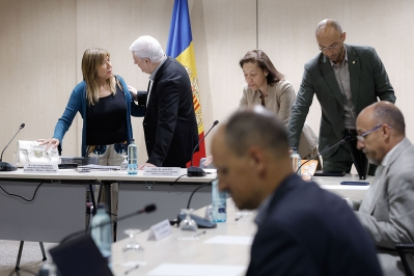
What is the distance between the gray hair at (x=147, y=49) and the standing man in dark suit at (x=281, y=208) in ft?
10.9

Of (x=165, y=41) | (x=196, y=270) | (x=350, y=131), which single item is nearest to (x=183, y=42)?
(x=165, y=41)

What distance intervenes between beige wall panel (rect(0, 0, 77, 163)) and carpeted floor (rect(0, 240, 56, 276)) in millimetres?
1718

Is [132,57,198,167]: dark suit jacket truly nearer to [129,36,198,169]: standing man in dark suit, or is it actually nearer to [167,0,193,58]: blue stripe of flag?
[129,36,198,169]: standing man in dark suit

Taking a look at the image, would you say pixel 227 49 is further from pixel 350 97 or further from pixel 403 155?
pixel 403 155

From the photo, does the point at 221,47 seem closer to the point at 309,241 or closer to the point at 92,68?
the point at 92,68

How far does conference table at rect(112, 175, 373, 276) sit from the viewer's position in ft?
5.93

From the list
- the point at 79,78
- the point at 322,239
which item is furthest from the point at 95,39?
the point at 322,239

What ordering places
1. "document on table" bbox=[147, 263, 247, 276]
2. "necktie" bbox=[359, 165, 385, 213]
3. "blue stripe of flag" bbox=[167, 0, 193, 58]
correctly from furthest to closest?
1. "blue stripe of flag" bbox=[167, 0, 193, 58]
2. "necktie" bbox=[359, 165, 385, 213]
3. "document on table" bbox=[147, 263, 247, 276]

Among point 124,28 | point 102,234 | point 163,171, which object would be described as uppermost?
point 124,28

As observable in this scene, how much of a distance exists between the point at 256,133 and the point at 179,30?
5.25 metres

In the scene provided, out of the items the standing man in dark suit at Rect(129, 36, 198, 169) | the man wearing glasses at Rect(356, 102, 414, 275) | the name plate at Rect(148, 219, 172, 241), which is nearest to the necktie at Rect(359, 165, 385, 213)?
the man wearing glasses at Rect(356, 102, 414, 275)

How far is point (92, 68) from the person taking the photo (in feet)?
15.5

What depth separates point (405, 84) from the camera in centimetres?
582

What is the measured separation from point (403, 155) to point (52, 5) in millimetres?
5508
